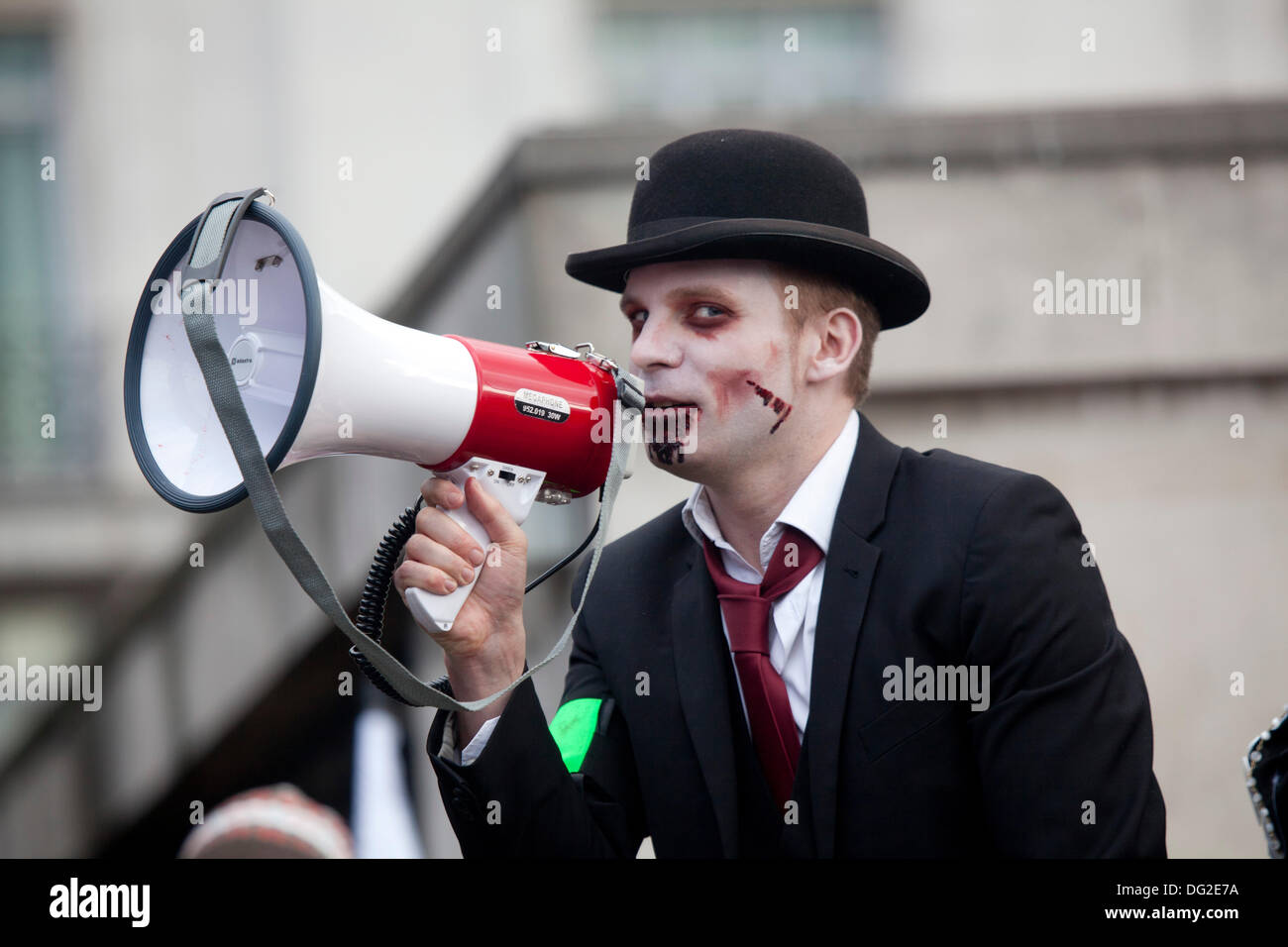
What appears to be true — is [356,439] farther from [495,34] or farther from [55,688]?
[55,688]

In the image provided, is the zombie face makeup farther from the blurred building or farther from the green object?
the blurred building

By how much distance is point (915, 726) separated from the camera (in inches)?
90.0

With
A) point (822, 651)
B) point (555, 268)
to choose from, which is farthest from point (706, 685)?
point (555, 268)

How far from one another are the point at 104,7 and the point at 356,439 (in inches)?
279

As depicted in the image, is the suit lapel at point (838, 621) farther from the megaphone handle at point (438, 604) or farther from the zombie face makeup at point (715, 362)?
the megaphone handle at point (438, 604)

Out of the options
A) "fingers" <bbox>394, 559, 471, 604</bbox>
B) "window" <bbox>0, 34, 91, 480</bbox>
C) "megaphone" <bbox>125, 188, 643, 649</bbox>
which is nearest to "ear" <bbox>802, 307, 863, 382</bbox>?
"megaphone" <bbox>125, 188, 643, 649</bbox>

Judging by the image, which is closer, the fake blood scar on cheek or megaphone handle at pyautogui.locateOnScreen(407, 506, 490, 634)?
megaphone handle at pyautogui.locateOnScreen(407, 506, 490, 634)

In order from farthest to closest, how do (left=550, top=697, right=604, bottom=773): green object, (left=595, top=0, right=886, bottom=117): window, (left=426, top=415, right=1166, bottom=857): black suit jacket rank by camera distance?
Result: (left=595, top=0, right=886, bottom=117): window < (left=550, top=697, right=604, bottom=773): green object < (left=426, top=415, right=1166, bottom=857): black suit jacket

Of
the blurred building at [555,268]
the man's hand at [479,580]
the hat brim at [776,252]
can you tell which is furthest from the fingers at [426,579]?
the blurred building at [555,268]

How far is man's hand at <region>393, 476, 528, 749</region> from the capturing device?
89.7 inches

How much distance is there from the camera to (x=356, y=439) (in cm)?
221

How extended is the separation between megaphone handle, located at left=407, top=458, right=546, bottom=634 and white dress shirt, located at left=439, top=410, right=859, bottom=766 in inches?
9.2

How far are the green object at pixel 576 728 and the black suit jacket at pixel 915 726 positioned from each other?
0.8 inches

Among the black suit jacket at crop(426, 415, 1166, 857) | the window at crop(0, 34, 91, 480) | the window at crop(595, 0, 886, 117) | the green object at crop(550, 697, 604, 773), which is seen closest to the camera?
the black suit jacket at crop(426, 415, 1166, 857)
